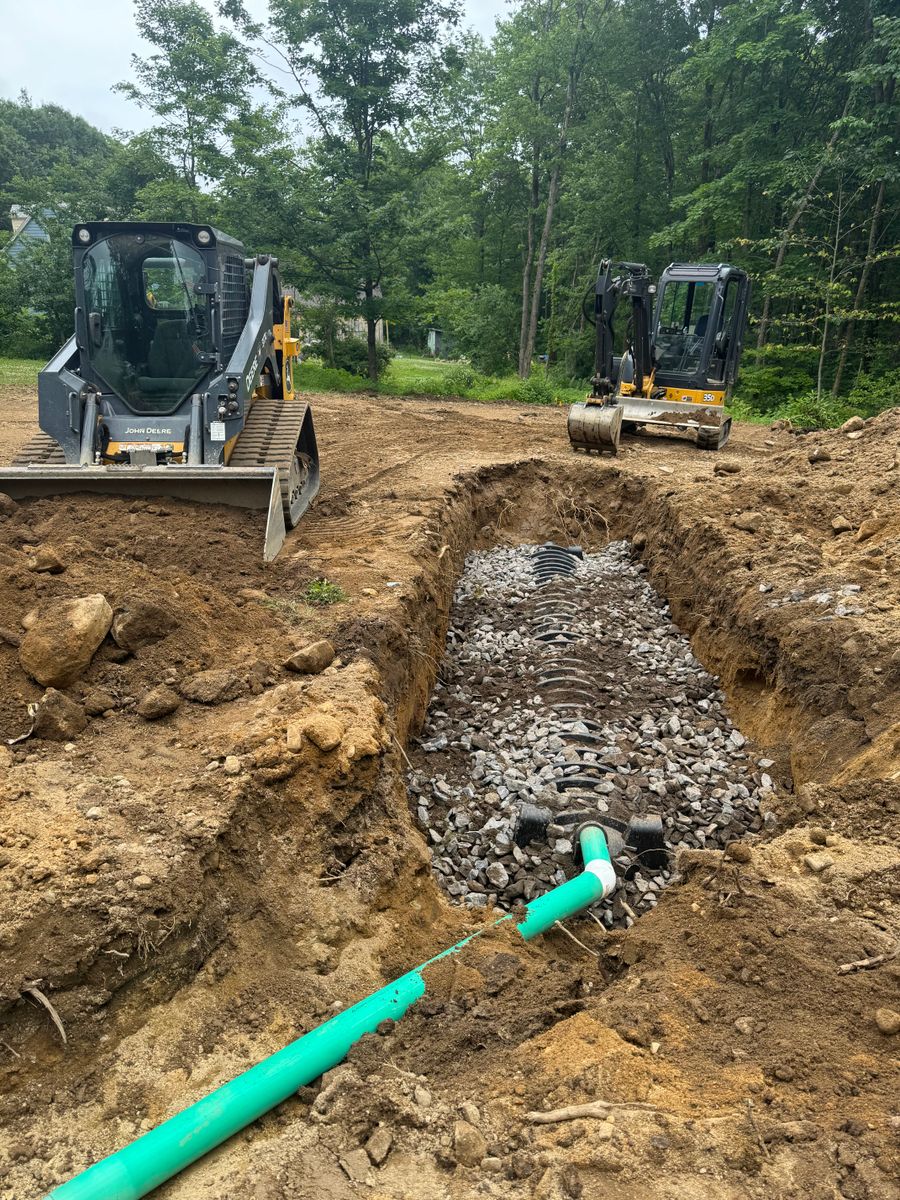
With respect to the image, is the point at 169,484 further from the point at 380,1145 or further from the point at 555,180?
the point at 555,180

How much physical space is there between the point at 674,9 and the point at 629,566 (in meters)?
22.7

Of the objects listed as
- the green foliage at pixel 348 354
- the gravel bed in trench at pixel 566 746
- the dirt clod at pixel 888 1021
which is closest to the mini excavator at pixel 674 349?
the gravel bed in trench at pixel 566 746

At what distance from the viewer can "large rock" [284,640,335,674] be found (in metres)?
5.14

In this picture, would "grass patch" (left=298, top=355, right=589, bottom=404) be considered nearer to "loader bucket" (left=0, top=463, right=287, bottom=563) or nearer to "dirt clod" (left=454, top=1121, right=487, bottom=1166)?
"loader bucket" (left=0, top=463, right=287, bottom=563)

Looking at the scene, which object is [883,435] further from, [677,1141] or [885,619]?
[677,1141]

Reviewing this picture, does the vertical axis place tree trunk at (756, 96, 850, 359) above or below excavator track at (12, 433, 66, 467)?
above

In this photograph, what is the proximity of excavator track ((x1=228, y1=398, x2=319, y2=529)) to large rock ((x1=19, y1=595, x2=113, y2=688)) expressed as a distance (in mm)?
3065

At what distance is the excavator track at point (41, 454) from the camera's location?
818cm

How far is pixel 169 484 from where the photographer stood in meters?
7.29

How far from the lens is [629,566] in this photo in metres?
11.0

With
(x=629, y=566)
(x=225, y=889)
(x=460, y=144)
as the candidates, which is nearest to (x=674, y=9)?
(x=460, y=144)

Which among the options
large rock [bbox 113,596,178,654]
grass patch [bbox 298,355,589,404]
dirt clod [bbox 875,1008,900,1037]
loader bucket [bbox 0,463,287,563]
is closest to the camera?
dirt clod [bbox 875,1008,900,1037]

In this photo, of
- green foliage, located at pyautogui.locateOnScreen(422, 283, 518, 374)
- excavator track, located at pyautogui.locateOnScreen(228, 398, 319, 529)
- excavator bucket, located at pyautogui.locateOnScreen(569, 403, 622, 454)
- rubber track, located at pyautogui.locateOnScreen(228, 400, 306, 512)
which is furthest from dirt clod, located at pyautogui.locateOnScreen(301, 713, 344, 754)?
green foliage, located at pyautogui.locateOnScreen(422, 283, 518, 374)

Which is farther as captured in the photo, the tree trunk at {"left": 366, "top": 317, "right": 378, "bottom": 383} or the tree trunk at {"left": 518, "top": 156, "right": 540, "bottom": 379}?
the tree trunk at {"left": 518, "top": 156, "right": 540, "bottom": 379}
